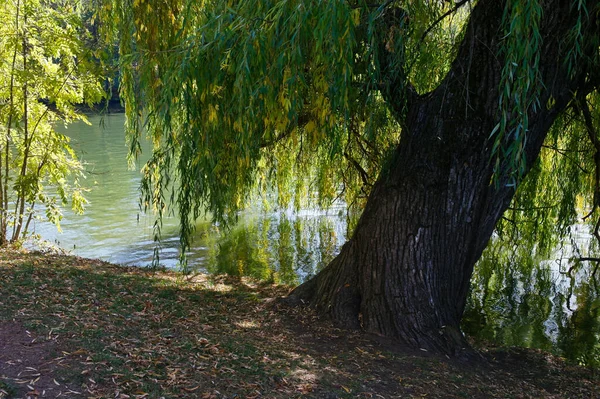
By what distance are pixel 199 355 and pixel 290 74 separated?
2.03m

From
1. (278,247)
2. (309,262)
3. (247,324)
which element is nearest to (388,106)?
(247,324)

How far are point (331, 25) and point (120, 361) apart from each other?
2498 mm

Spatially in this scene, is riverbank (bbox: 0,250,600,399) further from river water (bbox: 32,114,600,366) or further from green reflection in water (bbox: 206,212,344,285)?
green reflection in water (bbox: 206,212,344,285)

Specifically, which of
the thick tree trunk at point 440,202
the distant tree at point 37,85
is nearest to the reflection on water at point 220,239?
the distant tree at point 37,85

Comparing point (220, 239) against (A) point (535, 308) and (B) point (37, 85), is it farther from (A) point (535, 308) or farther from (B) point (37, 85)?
(A) point (535, 308)

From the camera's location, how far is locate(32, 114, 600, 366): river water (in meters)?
7.05

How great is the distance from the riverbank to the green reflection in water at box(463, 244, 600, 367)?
52.7 inches

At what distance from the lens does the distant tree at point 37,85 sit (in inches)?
287

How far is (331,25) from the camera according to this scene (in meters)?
3.52

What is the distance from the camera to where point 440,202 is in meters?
4.62

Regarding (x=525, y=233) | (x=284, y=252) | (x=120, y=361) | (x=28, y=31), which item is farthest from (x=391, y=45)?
(x=284, y=252)

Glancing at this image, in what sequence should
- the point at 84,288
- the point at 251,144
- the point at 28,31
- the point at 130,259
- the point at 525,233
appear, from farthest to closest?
the point at 130,259 → the point at 525,233 → the point at 28,31 → the point at 84,288 → the point at 251,144

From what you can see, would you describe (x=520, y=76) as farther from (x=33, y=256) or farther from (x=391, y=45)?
(x=33, y=256)

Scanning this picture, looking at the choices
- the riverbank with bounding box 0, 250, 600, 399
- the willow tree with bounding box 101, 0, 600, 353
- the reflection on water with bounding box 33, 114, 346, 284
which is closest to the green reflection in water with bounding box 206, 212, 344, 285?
the reflection on water with bounding box 33, 114, 346, 284
